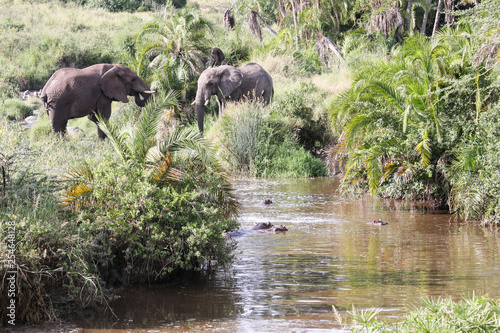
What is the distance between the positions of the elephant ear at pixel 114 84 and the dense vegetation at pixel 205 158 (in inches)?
110

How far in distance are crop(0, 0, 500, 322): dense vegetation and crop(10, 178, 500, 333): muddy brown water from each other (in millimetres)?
371

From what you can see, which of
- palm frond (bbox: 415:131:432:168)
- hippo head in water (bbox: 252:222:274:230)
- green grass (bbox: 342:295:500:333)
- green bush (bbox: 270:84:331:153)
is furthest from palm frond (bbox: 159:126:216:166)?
green bush (bbox: 270:84:331:153)

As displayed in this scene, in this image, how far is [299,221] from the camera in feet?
36.6

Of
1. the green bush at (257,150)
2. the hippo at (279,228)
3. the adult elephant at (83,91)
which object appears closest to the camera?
the hippo at (279,228)

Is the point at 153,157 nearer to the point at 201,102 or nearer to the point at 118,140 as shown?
the point at 118,140

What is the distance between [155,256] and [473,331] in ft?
12.1

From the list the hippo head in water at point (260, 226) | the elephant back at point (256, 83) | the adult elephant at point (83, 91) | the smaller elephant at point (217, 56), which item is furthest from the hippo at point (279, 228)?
the smaller elephant at point (217, 56)

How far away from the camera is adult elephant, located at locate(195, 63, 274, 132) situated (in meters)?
20.9

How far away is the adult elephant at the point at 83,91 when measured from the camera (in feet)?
58.1

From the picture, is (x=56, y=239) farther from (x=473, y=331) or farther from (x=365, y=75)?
(x=365, y=75)

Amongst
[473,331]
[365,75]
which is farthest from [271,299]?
[365,75]

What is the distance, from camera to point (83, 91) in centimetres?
1788

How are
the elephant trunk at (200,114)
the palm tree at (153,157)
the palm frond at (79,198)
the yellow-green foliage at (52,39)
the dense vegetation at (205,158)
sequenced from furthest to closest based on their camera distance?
1. the yellow-green foliage at (52,39)
2. the elephant trunk at (200,114)
3. the palm tree at (153,157)
4. the palm frond at (79,198)
5. the dense vegetation at (205,158)

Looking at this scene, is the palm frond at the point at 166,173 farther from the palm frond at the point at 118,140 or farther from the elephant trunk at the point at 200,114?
the elephant trunk at the point at 200,114
